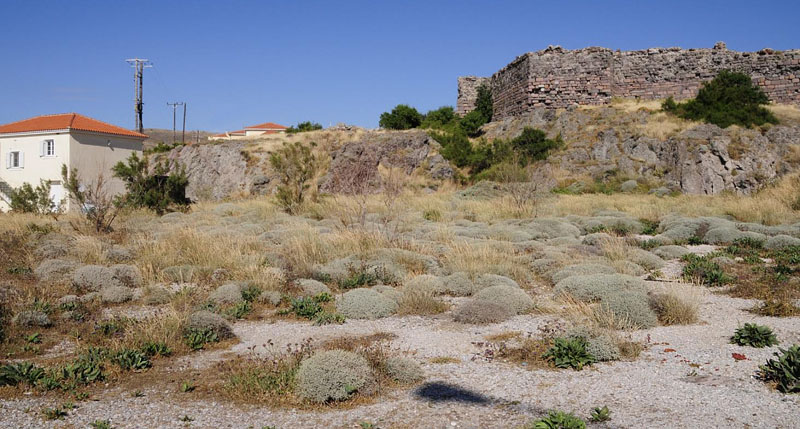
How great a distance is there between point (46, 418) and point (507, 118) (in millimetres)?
28735

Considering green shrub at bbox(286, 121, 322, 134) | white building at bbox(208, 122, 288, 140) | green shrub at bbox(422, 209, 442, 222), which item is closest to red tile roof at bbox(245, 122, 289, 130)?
white building at bbox(208, 122, 288, 140)

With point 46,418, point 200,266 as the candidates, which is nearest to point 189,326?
point 46,418

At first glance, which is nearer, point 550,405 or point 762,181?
point 550,405

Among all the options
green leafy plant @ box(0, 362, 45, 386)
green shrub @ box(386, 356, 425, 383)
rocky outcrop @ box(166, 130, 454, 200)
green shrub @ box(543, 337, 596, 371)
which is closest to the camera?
green leafy plant @ box(0, 362, 45, 386)

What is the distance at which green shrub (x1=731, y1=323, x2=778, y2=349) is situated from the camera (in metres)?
6.00

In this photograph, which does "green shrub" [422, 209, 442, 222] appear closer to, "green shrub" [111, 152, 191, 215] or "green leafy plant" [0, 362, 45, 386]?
"green shrub" [111, 152, 191, 215]

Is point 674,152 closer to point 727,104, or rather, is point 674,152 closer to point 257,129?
point 727,104

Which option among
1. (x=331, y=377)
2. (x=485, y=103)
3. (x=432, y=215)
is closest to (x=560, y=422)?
(x=331, y=377)

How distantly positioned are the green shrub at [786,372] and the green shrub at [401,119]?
99.9 ft

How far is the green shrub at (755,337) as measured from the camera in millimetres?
6000

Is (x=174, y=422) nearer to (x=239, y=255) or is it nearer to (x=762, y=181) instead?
(x=239, y=255)

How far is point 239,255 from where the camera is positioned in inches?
412

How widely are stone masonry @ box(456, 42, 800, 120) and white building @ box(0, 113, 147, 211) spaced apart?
20450 millimetres

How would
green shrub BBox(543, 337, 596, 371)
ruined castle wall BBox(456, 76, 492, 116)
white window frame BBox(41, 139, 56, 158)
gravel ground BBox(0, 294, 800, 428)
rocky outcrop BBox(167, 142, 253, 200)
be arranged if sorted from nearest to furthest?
gravel ground BBox(0, 294, 800, 428) < green shrub BBox(543, 337, 596, 371) < white window frame BBox(41, 139, 56, 158) < rocky outcrop BBox(167, 142, 253, 200) < ruined castle wall BBox(456, 76, 492, 116)
